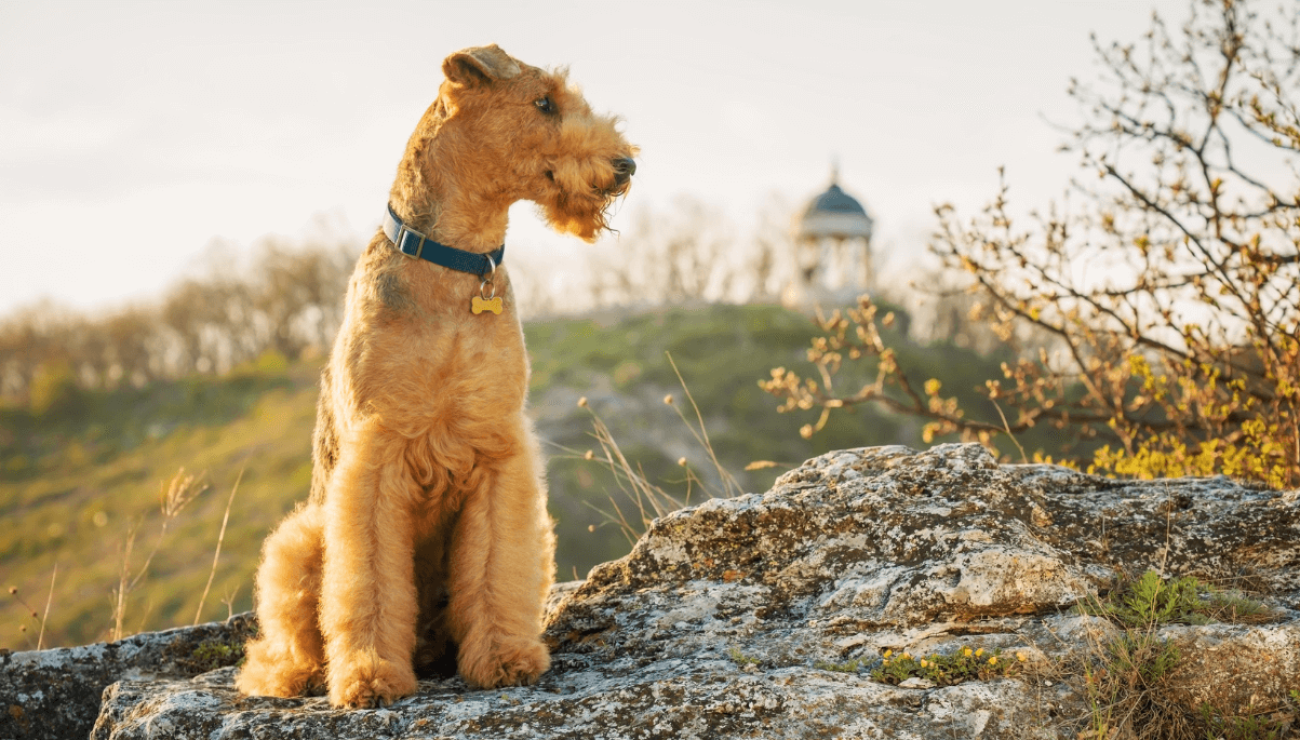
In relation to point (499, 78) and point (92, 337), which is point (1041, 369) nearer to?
point (499, 78)

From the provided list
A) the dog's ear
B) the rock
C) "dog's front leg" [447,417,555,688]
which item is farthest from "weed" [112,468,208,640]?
the dog's ear

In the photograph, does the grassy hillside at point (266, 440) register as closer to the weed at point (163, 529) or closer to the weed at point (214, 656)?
the weed at point (163, 529)

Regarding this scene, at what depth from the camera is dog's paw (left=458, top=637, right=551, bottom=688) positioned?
2684 mm

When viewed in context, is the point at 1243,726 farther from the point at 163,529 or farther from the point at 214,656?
the point at 163,529

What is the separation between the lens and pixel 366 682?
8.35 feet

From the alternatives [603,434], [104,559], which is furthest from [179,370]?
[603,434]

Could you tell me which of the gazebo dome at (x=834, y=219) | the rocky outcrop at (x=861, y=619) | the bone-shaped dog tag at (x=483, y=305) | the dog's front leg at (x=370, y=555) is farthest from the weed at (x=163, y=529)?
the gazebo dome at (x=834, y=219)

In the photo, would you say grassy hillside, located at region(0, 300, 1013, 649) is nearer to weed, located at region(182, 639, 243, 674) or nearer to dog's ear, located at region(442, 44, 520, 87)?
weed, located at region(182, 639, 243, 674)

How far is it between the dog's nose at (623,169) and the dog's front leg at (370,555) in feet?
3.91

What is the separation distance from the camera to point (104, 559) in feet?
91.7

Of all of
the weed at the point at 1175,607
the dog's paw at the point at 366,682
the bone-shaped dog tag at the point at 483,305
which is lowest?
the dog's paw at the point at 366,682

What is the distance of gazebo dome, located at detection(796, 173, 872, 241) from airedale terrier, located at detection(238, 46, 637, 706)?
36.9m

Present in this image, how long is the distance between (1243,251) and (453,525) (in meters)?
3.53

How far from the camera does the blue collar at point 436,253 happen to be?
2951 millimetres
